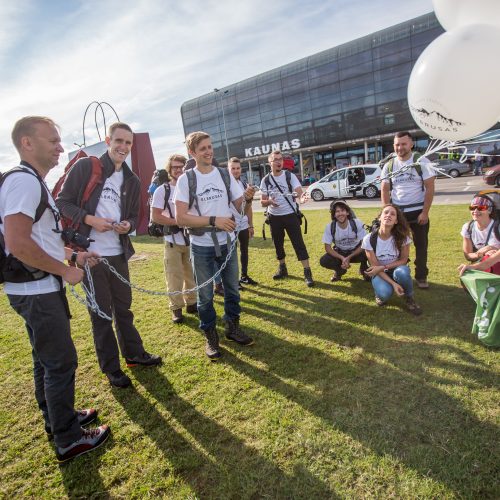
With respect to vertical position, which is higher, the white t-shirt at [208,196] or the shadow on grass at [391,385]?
the white t-shirt at [208,196]

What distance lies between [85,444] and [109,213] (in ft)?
5.57

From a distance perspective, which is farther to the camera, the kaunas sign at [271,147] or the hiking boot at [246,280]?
the kaunas sign at [271,147]

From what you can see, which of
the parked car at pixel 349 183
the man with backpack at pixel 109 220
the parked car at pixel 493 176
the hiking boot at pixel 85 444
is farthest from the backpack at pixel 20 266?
the parked car at pixel 349 183

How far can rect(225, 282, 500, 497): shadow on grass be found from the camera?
1947 mm

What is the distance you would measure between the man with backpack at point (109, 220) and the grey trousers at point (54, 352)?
0.66 metres

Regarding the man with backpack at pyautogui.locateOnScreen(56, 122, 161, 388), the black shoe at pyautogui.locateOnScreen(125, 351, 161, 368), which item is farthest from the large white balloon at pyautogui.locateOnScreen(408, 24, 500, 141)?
the black shoe at pyautogui.locateOnScreen(125, 351, 161, 368)

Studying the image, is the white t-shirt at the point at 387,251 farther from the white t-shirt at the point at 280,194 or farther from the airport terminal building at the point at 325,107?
the airport terminal building at the point at 325,107

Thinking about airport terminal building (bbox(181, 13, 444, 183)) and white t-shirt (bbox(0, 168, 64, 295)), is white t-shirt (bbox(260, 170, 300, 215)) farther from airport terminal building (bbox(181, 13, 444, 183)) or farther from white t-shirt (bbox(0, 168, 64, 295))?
airport terminal building (bbox(181, 13, 444, 183))

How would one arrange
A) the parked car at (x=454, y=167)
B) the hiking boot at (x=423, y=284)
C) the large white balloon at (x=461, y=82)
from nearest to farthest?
the large white balloon at (x=461, y=82) → the hiking boot at (x=423, y=284) → the parked car at (x=454, y=167)

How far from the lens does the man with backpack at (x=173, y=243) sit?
3.83 m

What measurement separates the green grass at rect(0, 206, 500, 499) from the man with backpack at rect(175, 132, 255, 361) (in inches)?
19.0

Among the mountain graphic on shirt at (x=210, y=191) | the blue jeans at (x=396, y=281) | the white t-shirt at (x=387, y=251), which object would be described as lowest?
the blue jeans at (x=396, y=281)

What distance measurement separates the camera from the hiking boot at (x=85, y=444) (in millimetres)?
2160

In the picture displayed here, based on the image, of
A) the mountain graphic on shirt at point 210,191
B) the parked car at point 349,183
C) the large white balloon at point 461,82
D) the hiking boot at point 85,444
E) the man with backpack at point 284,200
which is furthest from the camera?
the parked car at point 349,183
